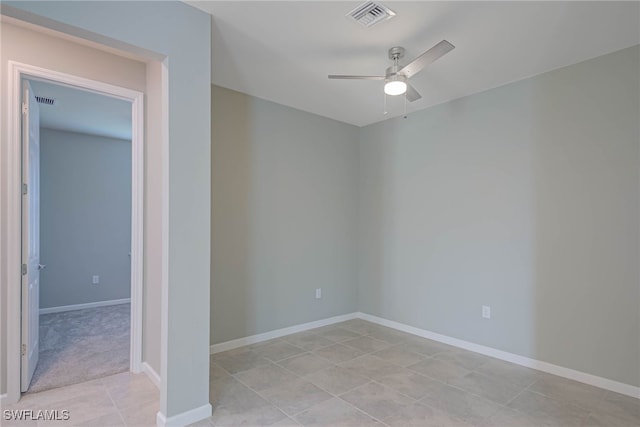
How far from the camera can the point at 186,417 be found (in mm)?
2135

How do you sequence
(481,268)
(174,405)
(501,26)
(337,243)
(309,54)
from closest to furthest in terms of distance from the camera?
(174,405) < (501,26) < (309,54) < (481,268) < (337,243)

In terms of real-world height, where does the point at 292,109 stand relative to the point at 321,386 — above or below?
above

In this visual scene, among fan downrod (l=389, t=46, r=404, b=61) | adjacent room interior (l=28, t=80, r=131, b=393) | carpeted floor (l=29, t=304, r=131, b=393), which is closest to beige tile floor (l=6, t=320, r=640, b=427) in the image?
carpeted floor (l=29, t=304, r=131, b=393)

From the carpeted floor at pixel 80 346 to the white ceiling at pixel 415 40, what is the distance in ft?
9.21

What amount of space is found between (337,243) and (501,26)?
115 inches

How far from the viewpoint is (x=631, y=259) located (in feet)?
8.52

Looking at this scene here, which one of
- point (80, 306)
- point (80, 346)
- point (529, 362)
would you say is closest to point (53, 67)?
point (80, 346)

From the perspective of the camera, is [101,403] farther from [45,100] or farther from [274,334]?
[45,100]

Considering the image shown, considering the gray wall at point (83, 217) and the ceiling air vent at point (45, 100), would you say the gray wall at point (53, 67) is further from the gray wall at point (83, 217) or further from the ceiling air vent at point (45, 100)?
the gray wall at point (83, 217)

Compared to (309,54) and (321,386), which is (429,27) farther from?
(321,386)

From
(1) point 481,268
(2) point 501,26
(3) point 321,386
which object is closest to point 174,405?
(3) point 321,386

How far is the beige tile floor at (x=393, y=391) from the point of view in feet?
7.41

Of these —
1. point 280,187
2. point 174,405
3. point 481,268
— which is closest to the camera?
point 174,405

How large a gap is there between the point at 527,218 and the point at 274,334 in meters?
2.83
